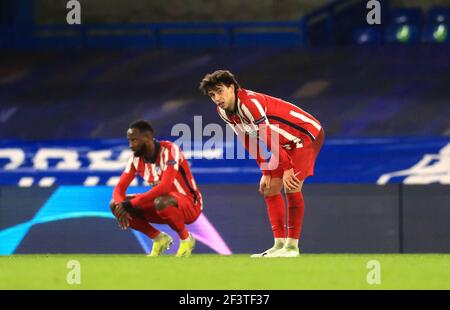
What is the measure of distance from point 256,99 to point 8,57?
590cm

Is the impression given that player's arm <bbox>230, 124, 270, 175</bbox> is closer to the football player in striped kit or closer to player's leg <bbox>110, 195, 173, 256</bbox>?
the football player in striped kit

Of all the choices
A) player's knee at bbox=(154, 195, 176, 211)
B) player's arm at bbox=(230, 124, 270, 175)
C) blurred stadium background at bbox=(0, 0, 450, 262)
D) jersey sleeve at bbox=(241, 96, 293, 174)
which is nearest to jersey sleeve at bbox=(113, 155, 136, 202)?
player's knee at bbox=(154, 195, 176, 211)

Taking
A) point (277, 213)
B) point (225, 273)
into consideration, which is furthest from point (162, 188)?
point (225, 273)

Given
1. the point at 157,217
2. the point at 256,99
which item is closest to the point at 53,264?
the point at 157,217

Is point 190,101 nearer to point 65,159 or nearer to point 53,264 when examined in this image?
point 65,159

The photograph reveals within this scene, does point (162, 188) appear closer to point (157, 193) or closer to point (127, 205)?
point (157, 193)

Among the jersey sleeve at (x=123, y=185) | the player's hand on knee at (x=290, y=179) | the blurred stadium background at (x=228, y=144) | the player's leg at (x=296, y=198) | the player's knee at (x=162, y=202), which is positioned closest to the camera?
the player's hand on knee at (x=290, y=179)

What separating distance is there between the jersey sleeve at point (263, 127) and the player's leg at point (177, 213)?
92cm

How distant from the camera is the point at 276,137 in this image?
7953 millimetres

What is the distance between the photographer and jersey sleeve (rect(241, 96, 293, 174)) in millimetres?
7676

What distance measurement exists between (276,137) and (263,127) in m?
0.27

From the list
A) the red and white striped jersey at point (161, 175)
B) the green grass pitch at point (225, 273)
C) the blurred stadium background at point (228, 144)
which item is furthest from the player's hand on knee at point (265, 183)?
the blurred stadium background at point (228, 144)

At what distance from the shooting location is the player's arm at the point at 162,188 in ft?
27.3

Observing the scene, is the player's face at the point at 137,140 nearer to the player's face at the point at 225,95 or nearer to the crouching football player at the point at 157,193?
the crouching football player at the point at 157,193
